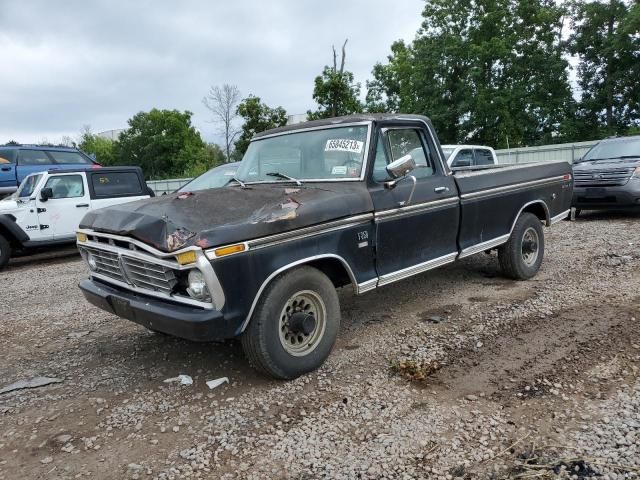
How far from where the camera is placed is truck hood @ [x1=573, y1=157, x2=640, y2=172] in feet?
32.7

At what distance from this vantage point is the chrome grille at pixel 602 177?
387 inches

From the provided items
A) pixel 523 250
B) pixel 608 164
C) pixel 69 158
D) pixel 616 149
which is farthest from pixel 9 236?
pixel 616 149

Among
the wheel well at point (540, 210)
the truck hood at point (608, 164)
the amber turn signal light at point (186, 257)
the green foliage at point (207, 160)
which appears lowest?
the wheel well at point (540, 210)

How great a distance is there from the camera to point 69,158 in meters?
14.6

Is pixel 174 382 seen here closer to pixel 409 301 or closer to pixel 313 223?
pixel 313 223

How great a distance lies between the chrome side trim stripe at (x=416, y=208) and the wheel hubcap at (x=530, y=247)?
1623 millimetres

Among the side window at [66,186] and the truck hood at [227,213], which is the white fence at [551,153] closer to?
the side window at [66,186]

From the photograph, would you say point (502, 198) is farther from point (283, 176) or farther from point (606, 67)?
point (606, 67)

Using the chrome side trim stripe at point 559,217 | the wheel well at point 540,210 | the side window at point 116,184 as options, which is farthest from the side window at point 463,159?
the side window at point 116,184

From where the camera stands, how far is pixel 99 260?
401cm

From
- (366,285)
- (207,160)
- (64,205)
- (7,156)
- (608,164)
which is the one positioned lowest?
(366,285)

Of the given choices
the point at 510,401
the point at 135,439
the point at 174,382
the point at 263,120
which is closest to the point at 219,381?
the point at 174,382

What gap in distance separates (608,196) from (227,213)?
9228 mm

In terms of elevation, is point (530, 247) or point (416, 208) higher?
point (416, 208)
